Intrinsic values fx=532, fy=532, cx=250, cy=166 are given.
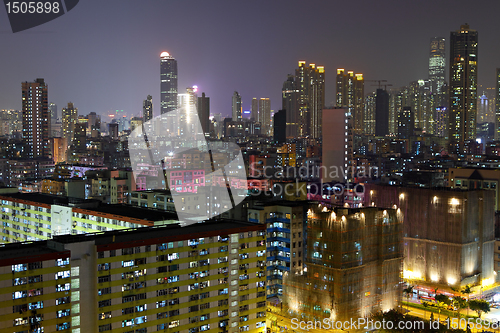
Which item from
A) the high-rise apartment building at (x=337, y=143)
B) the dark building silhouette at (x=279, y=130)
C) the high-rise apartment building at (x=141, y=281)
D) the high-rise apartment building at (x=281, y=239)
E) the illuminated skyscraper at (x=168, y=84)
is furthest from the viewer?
the illuminated skyscraper at (x=168, y=84)

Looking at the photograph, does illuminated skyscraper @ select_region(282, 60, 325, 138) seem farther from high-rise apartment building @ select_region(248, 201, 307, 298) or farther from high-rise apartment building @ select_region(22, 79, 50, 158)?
high-rise apartment building @ select_region(248, 201, 307, 298)

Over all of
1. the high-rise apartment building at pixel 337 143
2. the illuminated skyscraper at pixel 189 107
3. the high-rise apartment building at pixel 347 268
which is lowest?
the high-rise apartment building at pixel 347 268

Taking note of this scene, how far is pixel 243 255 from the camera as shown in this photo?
47.7 feet

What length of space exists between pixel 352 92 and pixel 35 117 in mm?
55510

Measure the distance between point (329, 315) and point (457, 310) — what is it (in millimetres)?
4597

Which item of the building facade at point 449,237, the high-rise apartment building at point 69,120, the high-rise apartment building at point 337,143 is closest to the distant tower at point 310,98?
the high-rise apartment building at point 69,120

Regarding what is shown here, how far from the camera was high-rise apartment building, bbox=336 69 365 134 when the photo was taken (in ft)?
307

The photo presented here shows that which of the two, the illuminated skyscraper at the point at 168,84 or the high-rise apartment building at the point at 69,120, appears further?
the high-rise apartment building at the point at 69,120

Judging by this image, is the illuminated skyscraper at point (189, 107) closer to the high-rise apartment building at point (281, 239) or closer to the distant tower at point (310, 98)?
the distant tower at point (310, 98)

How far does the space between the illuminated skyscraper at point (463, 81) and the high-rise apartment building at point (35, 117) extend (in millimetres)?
52597

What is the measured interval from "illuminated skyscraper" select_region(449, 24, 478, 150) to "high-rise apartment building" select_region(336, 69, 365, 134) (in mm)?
20898

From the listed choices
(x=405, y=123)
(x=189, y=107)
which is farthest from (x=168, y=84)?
(x=405, y=123)

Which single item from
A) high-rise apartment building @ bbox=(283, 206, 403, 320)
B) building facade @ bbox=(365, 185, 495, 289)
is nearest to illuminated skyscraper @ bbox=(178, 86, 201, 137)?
building facade @ bbox=(365, 185, 495, 289)

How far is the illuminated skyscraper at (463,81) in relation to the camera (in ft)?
242
